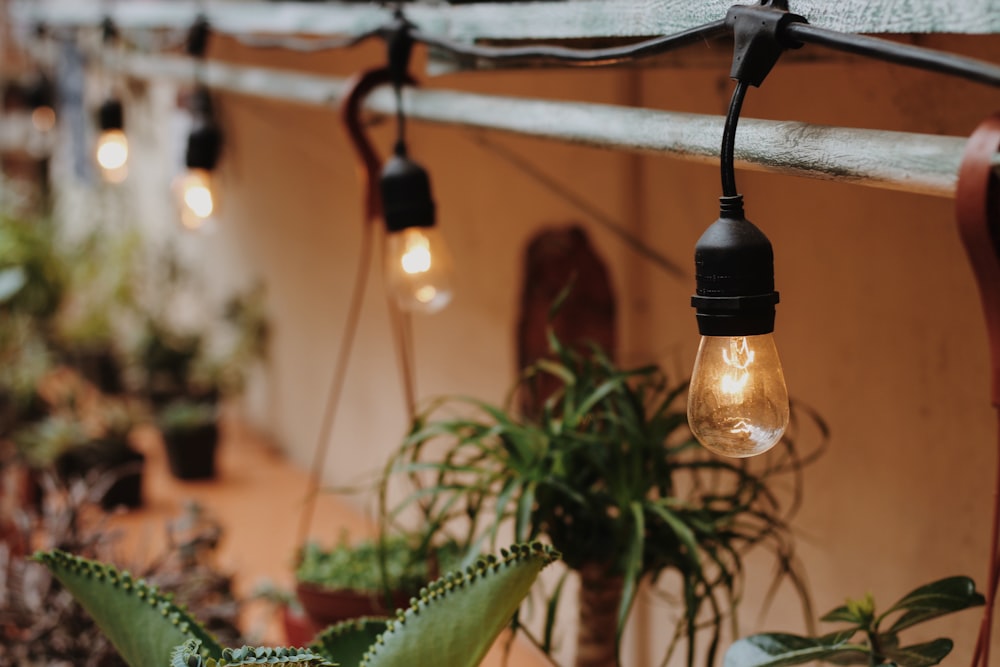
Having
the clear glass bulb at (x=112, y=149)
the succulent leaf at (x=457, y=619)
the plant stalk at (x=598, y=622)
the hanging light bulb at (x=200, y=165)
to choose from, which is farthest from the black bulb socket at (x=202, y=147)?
the succulent leaf at (x=457, y=619)

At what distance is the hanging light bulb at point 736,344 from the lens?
3.29 ft

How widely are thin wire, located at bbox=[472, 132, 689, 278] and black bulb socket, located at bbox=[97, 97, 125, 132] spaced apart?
154 cm

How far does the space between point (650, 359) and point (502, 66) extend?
813 millimetres

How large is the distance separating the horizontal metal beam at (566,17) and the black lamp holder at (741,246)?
2.6 inches

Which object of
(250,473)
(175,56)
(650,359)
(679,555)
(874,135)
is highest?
(175,56)

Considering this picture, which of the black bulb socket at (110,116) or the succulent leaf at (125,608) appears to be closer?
the succulent leaf at (125,608)

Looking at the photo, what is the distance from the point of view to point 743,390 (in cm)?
106

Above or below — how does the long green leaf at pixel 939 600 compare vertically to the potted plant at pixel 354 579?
above

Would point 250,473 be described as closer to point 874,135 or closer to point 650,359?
point 650,359

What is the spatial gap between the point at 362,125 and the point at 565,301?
0.73 metres

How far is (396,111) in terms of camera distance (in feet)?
5.91

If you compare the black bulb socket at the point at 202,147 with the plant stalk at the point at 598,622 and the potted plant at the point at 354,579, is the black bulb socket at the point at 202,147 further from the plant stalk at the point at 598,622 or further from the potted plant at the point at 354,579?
the plant stalk at the point at 598,622

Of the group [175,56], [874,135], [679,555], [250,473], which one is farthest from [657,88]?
[250,473]

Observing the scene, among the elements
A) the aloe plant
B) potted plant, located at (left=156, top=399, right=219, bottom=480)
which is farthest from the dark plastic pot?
the aloe plant
